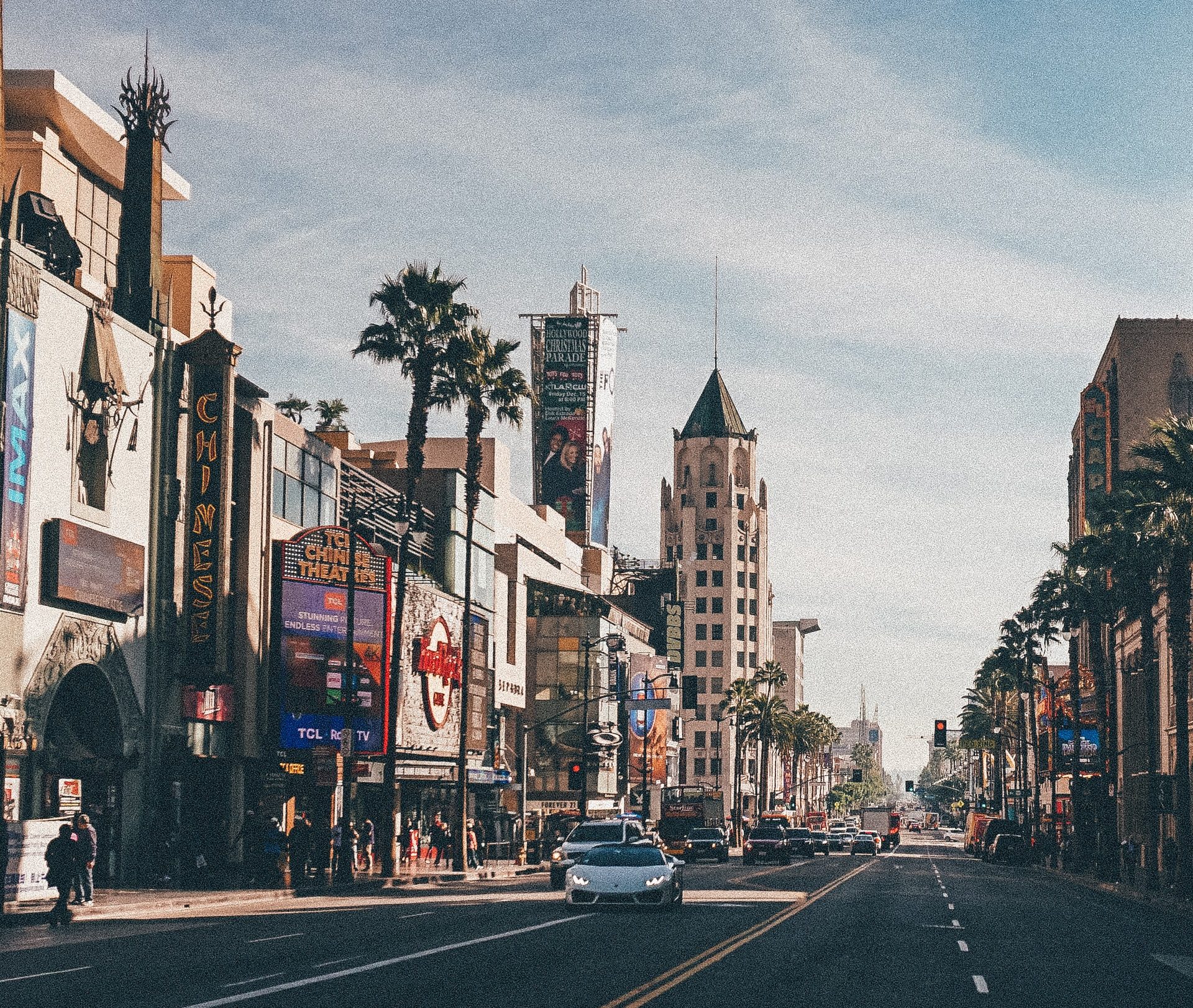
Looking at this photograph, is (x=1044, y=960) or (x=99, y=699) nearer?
(x=1044, y=960)

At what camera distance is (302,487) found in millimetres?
57812

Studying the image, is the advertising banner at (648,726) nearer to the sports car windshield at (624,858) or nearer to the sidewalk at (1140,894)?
the sidewalk at (1140,894)

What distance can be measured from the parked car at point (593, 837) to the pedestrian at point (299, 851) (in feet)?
21.9

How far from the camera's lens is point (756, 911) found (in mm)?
35094

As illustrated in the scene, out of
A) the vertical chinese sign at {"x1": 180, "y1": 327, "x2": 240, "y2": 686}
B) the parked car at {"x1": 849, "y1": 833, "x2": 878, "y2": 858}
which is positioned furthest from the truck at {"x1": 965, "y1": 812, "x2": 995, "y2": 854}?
the vertical chinese sign at {"x1": 180, "y1": 327, "x2": 240, "y2": 686}

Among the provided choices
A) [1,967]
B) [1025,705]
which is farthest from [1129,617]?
[1025,705]

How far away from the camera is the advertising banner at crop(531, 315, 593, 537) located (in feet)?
460

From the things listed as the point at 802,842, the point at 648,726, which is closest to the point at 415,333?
the point at 802,842

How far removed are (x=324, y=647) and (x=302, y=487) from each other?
5478 millimetres

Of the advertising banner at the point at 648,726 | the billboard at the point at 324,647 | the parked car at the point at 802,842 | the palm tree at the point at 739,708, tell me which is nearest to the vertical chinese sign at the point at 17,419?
the billboard at the point at 324,647

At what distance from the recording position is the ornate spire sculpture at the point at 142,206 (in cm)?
4922

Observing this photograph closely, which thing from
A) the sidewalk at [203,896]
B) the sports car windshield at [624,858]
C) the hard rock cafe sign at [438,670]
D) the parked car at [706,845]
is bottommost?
the parked car at [706,845]

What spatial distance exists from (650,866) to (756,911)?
118 inches

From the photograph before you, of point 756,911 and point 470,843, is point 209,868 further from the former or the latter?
point 756,911
